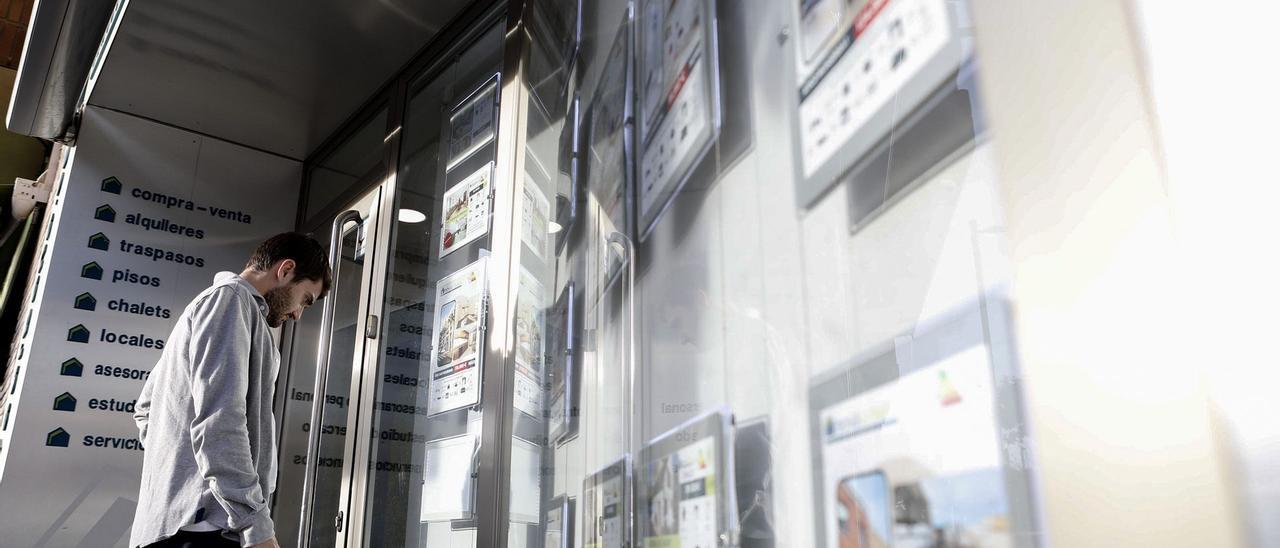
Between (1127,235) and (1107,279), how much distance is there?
34 mm

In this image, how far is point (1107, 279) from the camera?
67cm

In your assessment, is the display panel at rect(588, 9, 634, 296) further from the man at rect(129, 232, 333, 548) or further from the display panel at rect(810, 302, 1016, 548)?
the man at rect(129, 232, 333, 548)

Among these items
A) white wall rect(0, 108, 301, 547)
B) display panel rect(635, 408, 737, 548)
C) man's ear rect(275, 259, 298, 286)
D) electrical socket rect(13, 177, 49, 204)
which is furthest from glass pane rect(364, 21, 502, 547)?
electrical socket rect(13, 177, 49, 204)

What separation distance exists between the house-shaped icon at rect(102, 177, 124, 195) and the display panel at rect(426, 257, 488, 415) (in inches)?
73.5

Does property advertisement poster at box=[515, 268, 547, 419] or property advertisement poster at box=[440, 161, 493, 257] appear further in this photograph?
property advertisement poster at box=[440, 161, 493, 257]

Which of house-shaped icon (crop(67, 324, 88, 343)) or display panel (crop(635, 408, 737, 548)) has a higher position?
house-shaped icon (crop(67, 324, 88, 343))

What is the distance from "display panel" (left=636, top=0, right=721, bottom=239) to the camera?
1350mm

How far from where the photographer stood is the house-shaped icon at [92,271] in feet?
11.7

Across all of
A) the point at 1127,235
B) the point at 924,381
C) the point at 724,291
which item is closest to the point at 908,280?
the point at 924,381

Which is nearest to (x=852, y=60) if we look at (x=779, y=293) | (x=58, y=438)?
(x=779, y=293)

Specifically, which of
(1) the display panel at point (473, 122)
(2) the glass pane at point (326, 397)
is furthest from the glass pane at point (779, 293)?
(2) the glass pane at point (326, 397)

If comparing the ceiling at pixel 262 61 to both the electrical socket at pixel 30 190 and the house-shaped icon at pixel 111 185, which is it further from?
the electrical socket at pixel 30 190

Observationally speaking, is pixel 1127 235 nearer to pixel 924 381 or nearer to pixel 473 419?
pixel 924 381

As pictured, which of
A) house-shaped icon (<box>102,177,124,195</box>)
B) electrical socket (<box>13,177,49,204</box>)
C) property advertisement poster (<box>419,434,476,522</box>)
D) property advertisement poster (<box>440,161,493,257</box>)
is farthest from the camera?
electrical socket (<box>13,177,49,204</box>)
